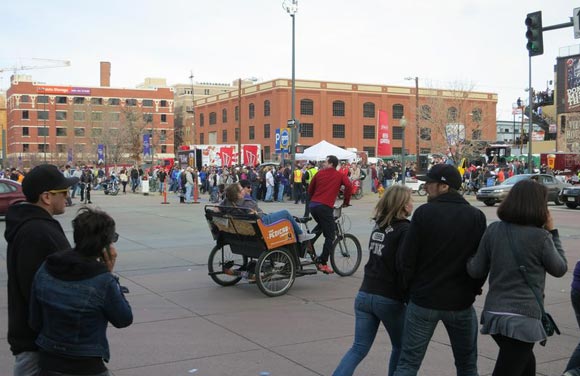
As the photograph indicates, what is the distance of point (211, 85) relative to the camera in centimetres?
15188

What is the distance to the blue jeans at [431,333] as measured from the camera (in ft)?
12.8

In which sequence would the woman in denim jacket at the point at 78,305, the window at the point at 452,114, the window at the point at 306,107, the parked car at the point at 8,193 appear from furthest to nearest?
the window at the point at 306,107, the window at the point at 452,114, the parked car at the point at 8,193, the woman in denim jacket at the point at 78,305

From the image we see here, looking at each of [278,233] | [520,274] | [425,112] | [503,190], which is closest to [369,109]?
[425,112]

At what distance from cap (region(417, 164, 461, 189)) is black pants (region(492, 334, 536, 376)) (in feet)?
3.36

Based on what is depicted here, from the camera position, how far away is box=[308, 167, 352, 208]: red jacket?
9.30 m

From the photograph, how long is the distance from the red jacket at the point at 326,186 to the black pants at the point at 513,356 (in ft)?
18.4

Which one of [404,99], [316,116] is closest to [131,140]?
[316,116]

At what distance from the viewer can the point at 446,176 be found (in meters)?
4.10

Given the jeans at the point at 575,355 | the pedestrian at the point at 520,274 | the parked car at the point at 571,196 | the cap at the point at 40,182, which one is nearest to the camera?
the cap at the point at 40,182

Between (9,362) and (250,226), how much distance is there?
356 centimetres

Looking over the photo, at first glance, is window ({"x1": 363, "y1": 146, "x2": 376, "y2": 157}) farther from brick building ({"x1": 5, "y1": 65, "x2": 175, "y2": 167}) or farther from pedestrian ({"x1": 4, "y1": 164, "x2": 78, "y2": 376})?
pedestrian ({"x1": 4, "y1": 164, "x2": 78, "y2": 376})

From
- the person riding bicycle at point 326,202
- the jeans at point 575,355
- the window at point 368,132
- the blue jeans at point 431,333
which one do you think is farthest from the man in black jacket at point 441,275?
the window at point 368,132

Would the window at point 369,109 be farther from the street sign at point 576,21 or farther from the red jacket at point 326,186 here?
the red jacket at point 326,186

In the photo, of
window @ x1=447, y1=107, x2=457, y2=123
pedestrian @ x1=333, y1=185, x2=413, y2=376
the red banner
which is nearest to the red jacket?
pedestrian @ x1=333, y1=185, x2=413, y2=376
